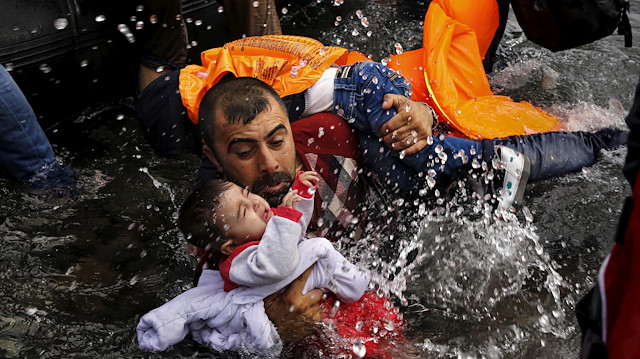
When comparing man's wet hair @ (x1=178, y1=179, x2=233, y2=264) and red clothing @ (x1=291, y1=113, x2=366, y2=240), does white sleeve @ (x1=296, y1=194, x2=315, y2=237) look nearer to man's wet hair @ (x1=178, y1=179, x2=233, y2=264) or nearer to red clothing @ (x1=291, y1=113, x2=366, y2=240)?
red clothing @ (x1=291, y1=113, x2=366, y2=240)

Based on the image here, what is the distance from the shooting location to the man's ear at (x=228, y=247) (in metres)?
2.36

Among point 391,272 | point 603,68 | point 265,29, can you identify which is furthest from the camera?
point 603,68

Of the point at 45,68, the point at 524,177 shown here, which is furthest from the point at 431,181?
the point at 45,68

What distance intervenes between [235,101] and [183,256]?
939 millimetres

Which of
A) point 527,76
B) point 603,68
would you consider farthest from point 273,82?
point 603,68

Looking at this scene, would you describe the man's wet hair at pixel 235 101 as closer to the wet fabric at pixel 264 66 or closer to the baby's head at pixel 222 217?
the wet fabric at pixel 264 66

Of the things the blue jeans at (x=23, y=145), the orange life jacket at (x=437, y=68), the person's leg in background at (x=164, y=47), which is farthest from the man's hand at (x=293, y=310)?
the person's leg in background at (x=164, y=47)

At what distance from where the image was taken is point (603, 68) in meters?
4.91

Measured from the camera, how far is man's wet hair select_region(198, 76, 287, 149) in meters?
2.69

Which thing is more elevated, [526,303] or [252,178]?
[252,178]

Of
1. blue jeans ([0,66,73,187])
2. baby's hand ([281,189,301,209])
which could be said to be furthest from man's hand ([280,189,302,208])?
blue jeans ([0,66,73,187])

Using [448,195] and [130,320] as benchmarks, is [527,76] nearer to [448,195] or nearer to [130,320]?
[448,195]

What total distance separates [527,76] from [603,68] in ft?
2.41

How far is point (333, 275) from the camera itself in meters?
2.44
